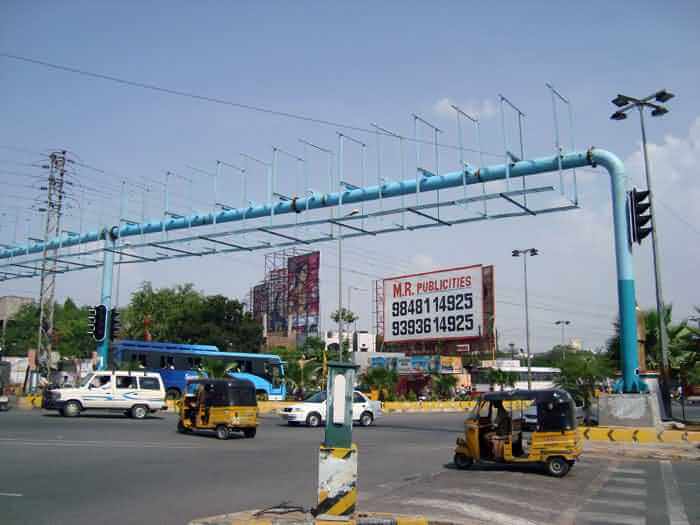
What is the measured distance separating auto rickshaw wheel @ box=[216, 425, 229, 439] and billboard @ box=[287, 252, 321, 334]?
2366 inches

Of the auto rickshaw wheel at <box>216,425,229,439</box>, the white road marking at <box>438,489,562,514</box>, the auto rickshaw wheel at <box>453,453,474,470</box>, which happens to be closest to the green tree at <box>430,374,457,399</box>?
the auto rickshaw wheel at <box>216,425,229,439</box>

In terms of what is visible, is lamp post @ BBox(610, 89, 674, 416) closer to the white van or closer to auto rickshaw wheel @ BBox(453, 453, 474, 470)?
auto rickshaw wheel @ BBox(453, 453, 474, 470)

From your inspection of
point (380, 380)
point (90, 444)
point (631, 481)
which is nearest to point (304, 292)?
point (380, 380)

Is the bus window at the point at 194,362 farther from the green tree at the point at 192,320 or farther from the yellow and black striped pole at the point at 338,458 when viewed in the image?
the yellow and black striped pole at the point at 338,458

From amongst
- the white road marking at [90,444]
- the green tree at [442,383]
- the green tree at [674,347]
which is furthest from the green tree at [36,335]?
the green tree at [674,347]

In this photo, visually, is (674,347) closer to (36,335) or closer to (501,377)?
(501,377)

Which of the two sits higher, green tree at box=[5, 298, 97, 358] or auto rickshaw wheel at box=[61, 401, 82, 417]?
green tree at box=[5, 298, 97, 358]

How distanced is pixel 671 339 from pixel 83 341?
7192cm

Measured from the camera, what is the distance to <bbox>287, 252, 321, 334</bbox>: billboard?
8250cm

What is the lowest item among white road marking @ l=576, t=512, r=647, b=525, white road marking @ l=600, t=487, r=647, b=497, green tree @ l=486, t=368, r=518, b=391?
white road marking @ l=600, t=487, r=647, b=497

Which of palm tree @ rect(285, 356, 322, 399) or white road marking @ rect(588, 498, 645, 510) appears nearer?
white road marking @ rect(588, 498, 645, 510)

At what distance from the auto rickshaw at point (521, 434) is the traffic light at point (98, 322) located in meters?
17.8

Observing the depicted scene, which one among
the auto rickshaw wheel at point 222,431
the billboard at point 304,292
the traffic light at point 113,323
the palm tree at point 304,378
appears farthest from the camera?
the billboard at point 304,292

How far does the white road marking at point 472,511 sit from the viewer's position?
28.6 feet
